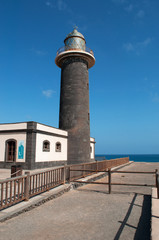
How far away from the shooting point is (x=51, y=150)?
750 inches

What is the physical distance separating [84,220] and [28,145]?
12.2m

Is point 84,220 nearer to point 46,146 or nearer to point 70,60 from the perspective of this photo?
point 46,146

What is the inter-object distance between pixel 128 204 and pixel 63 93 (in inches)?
661

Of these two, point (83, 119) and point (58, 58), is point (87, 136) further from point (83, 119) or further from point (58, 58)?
point (58, 58)

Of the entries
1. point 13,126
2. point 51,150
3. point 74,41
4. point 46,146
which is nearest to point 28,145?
point 46,146

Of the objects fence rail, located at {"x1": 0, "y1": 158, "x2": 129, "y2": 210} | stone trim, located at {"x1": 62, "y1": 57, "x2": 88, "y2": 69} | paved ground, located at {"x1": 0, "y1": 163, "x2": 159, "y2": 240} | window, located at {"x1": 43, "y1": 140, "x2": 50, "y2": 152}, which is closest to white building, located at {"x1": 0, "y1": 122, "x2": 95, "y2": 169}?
window, located at {"x1": 43, "y1": 140, "x2": 50, "y2": 152}

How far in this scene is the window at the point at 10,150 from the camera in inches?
679

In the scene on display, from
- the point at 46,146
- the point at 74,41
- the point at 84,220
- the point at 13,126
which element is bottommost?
the point at 84,220

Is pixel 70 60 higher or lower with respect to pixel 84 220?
higher

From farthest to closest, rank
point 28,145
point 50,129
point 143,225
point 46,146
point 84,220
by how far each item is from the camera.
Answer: point 50,129, point 46,146, point 28,145, point 84,220, point 143,225

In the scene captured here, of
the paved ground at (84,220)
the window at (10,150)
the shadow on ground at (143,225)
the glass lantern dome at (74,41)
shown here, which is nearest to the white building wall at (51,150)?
the window at (10,150)

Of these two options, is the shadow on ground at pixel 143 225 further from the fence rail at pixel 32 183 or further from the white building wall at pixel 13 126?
the white building wall at pixel 13 126

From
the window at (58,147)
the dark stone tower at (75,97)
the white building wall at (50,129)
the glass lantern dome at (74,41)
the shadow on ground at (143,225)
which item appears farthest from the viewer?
the glass lantern dome at (74,41)

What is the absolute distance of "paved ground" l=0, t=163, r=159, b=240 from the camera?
4164mm
